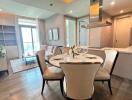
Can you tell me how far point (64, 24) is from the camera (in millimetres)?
4895

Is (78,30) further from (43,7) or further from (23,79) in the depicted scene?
(23,79)

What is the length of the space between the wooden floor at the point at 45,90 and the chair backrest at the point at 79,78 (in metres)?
0.70

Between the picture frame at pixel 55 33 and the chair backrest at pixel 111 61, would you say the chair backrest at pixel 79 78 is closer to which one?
the chair backrest at pixel 111 61

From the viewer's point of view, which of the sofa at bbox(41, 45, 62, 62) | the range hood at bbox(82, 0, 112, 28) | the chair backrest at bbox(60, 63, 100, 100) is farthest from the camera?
the sofa at bbox(41, 45, 62, 62)

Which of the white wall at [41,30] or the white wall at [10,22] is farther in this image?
the white wall at [41,30]

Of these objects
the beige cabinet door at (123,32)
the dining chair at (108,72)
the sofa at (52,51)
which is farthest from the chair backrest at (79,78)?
the beige cabinet door at (123,32)

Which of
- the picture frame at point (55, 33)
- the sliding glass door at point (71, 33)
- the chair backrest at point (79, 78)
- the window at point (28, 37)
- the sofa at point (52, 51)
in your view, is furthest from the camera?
the window at point (28, 37)

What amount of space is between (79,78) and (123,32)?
5.17m

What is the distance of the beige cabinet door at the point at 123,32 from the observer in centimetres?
499

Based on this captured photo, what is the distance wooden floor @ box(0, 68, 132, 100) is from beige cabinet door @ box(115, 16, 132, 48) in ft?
10.7

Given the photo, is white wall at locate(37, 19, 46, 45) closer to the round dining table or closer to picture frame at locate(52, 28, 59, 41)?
picture frame at locate(52, 28, 59, 41)

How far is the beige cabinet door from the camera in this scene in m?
4.99

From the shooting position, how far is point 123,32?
206 inches

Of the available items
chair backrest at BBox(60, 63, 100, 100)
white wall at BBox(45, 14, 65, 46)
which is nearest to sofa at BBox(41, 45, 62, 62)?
white wall at BBox(45, 14, 65, 46)
